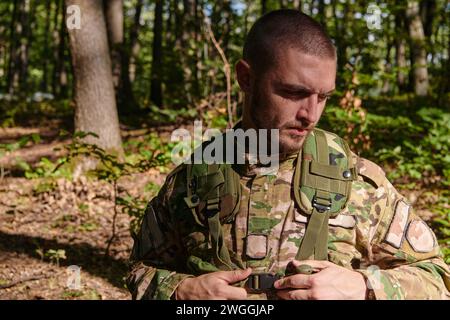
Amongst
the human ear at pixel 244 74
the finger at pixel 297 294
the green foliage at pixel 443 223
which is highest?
the human ear at pixel 244 74

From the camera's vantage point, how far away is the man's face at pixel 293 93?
71.3 inches

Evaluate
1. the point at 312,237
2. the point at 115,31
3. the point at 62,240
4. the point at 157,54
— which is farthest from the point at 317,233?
the point at 157,54

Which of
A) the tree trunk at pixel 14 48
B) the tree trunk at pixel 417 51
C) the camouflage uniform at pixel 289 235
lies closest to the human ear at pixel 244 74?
the camouflage uniform at pixel 289 235

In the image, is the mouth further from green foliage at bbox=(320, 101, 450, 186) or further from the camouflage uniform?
green foliage at bbox=(320, 101, 450, 186)

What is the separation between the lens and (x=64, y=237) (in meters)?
6.28

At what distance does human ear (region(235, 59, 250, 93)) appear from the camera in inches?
78.5

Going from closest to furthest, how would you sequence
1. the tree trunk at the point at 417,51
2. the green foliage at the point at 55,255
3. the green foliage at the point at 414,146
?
the green foliage at the point at 55,255
the green foliage at the point at 414,146
the tree trunk at the point at 417,51

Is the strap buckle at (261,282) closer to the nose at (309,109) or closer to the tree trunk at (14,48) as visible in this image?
the nose at (309,109)

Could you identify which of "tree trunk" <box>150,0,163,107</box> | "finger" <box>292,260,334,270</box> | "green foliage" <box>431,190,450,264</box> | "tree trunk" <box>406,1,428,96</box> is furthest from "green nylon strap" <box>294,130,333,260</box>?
"tree trunk" <box>150,0,163,107</box>

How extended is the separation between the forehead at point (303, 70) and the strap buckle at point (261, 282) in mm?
690

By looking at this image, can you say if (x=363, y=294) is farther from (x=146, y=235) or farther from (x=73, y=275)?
(x=73, y=275)

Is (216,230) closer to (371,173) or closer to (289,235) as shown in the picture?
(289,235)
